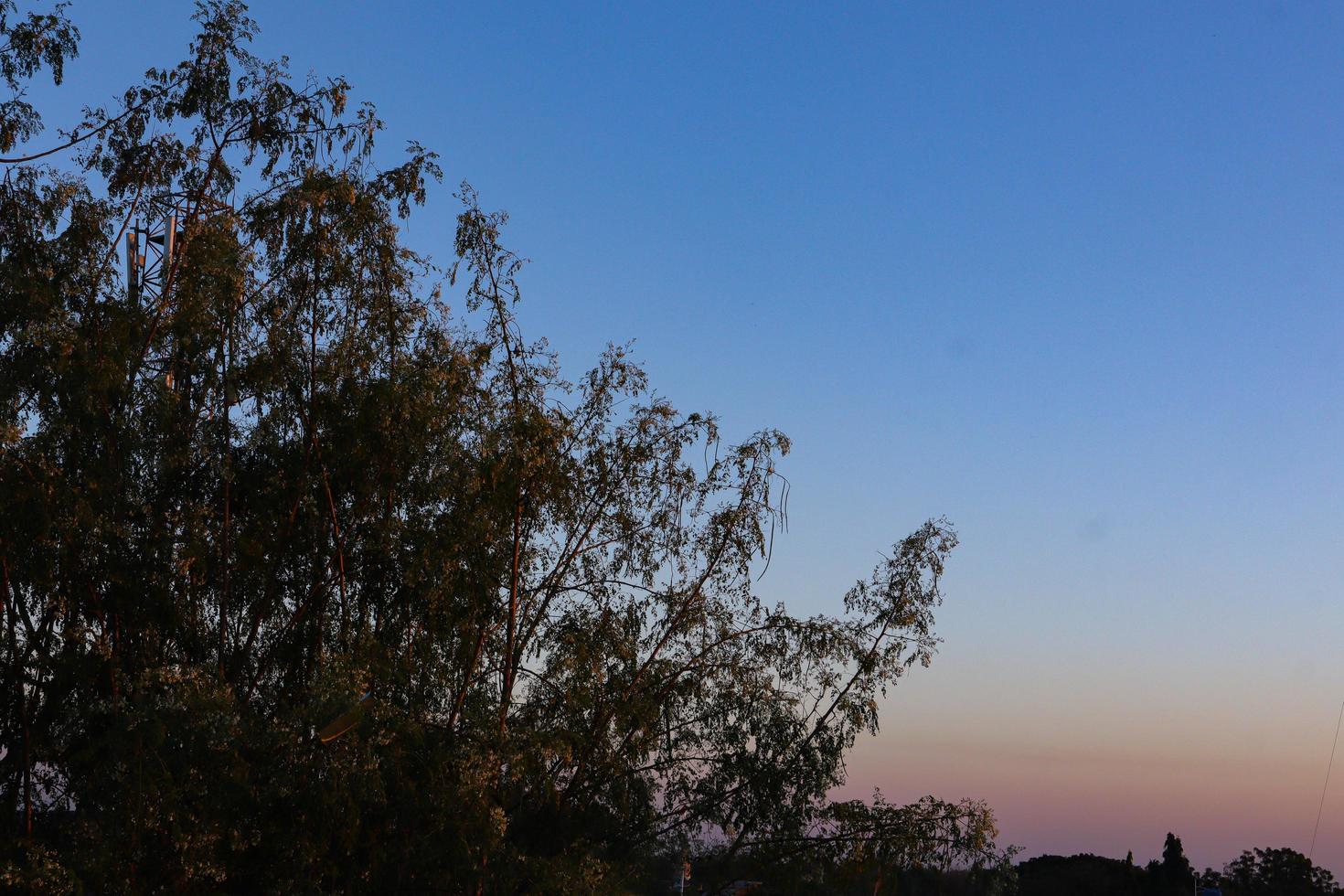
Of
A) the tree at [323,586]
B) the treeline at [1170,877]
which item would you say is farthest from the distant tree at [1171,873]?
the tree at [323,586]

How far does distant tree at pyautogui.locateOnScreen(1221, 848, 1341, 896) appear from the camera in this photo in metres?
37.1

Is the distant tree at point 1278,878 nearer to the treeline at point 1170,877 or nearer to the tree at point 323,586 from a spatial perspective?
the treeline at point 1170,877

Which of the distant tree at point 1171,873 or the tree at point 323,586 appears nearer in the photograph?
the tree at point 323,586

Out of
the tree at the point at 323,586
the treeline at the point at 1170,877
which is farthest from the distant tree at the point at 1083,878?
Result: the tree at the point at 323,586

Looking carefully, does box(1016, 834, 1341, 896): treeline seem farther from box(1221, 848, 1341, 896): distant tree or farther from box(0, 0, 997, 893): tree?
box(0, 0, 997, 893): tree

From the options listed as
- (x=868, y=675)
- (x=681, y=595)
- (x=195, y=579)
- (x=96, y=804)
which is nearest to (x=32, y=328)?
(x=195, y=579)

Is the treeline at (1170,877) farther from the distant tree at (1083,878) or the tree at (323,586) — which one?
the tree at (323,586)

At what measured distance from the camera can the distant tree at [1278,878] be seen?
122 ft

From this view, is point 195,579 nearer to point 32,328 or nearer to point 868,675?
point 32,328

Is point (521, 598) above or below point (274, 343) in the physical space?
below

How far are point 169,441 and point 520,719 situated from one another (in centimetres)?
343

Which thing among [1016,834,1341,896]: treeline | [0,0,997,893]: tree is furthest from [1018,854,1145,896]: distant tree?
[0,0,997,893]: tree

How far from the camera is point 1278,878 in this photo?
3775cm

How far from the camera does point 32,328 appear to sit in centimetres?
994
